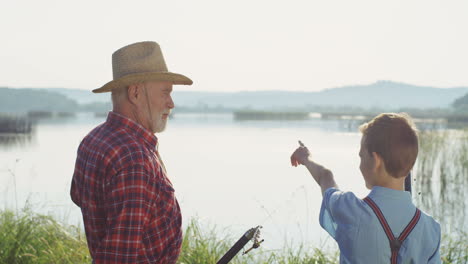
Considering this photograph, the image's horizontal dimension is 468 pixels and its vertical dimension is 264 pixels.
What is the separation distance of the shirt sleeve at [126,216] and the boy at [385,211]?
617 mm

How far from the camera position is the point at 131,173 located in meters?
1.79

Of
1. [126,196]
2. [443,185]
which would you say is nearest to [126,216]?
[126,196]

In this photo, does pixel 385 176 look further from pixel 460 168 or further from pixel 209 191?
pixel 460 168

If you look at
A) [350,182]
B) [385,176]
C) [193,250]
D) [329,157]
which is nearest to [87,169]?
[385,176]

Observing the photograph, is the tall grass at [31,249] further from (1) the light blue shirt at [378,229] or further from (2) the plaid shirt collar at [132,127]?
(1) the light blue shirt at [378,229]

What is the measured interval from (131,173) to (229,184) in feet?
38.6

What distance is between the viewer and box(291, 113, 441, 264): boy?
68.5 inches

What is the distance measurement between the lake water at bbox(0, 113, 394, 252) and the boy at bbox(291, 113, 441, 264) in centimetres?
312

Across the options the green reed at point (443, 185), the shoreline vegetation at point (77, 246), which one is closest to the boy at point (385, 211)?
the shoreline vegetation at point (77, 246)

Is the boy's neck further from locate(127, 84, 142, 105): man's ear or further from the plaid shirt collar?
locate(127, 84, 142, 105): man's ear

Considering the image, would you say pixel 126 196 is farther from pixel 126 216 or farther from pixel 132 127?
pixel 132 127

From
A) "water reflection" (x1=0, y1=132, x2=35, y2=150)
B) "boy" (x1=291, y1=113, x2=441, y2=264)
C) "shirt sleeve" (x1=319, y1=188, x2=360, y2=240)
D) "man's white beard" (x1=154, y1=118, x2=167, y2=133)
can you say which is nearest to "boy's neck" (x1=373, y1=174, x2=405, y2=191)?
"boy" (x1=291, y1=113, x2=441, y2=264)

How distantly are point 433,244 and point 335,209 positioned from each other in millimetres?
336

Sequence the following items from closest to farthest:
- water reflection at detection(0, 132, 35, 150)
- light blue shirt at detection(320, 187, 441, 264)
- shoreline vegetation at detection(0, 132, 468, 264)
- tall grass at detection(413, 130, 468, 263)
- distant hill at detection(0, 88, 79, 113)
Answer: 1. light blue shirt at detection(320, 187, 441, 264)
2. shoreline vegetation at detection(0, 132, 468, 264)
3. tall grass at detection(413, 130, 468, 263)
4. water reflection at detection(0, 132, 35, 150)
5. distant hill at detection(0, 88, 79, 113)
